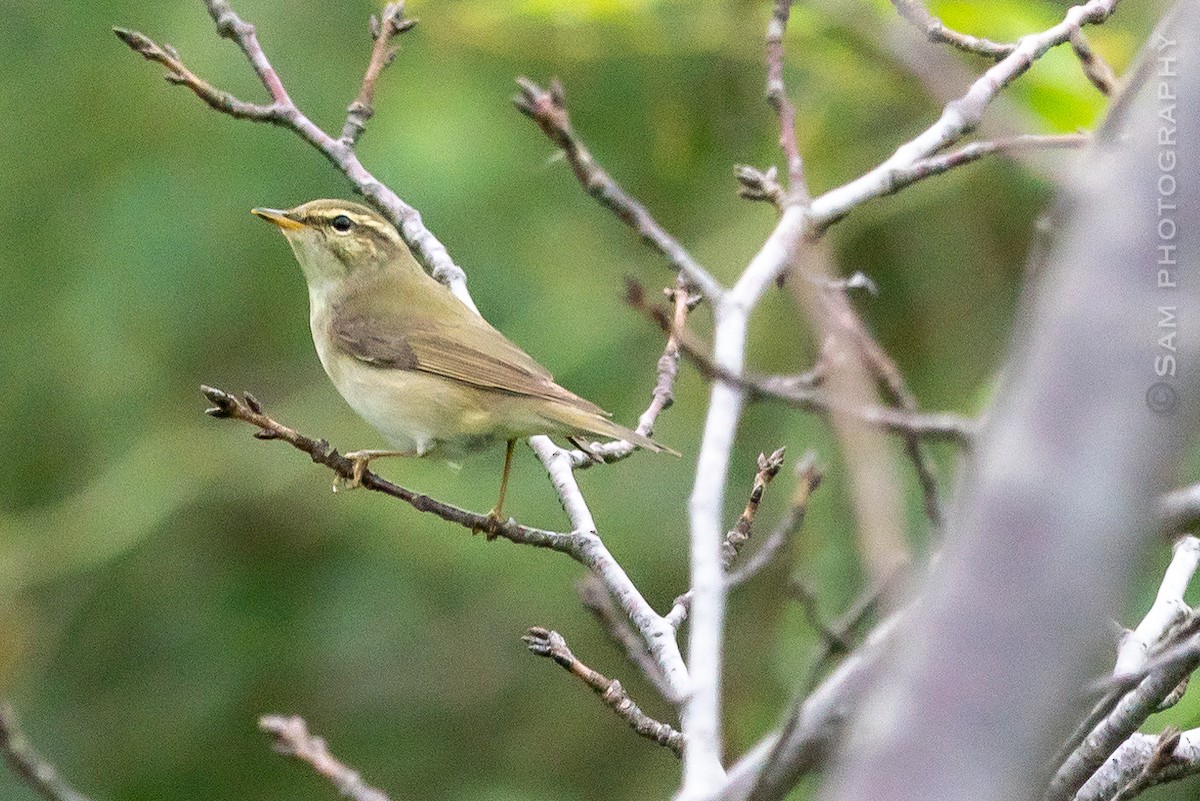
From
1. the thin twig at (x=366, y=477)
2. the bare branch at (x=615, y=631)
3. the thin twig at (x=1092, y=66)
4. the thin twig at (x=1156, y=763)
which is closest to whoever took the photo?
the bare branch at (x=615, y=631)

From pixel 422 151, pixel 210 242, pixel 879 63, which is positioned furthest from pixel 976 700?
pixel 210 242

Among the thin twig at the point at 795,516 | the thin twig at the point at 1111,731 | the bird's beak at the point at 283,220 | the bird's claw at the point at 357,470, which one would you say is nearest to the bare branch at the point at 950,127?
the thin twig at the point at 795,516

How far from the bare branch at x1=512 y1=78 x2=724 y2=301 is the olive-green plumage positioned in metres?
1.59

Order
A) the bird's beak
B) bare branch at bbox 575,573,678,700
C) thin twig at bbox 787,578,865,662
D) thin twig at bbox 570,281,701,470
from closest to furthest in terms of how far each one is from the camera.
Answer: thin twig at bbox 787,578,865,662
bare branch at bbox 575,573,678,700
thin twig at bbox 570,281,701,470
the bird's beak

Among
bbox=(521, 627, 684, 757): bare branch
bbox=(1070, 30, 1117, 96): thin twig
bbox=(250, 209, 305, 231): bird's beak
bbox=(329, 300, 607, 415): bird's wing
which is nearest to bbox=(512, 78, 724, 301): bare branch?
bbox=(521, 627, 684, 757): bare branch

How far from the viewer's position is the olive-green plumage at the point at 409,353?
185 inches

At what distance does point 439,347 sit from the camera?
526 centimetres

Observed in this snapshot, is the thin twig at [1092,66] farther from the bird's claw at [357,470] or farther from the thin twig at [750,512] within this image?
the bird's claw at [357,470]

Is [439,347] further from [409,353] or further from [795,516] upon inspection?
[795,516]

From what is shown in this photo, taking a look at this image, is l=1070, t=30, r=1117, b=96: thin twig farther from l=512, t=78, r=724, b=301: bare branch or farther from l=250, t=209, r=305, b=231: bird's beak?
l=250, t=209, r=305, b=231: bird's beak

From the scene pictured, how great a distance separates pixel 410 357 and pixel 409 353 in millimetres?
22

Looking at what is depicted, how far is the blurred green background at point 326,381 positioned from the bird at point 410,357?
1.12m

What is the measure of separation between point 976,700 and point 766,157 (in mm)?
5980

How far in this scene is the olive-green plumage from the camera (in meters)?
4.70
